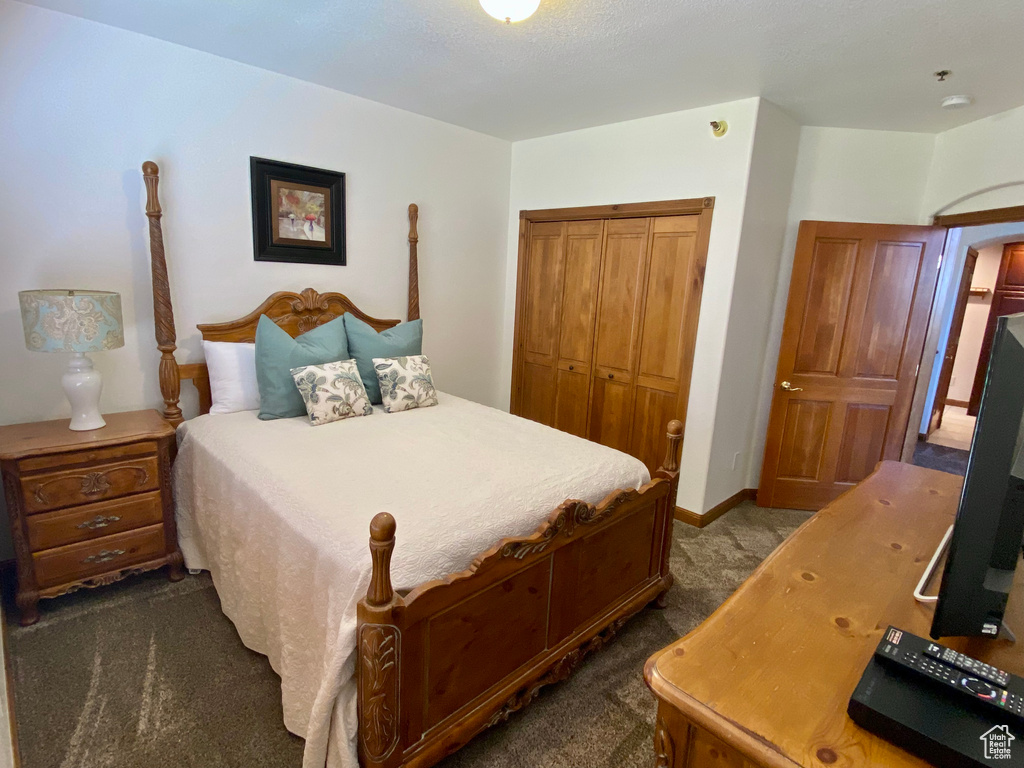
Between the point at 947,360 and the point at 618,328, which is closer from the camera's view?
the point at 618,328

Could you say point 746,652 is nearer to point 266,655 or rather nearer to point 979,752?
point 979,752

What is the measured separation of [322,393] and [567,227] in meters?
2.15

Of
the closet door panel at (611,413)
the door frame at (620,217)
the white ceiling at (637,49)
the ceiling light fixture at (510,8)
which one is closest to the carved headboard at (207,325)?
the white ceiling at (637,49)

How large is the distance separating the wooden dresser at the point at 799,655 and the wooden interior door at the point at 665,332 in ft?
6.16

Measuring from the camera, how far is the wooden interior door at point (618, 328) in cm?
336

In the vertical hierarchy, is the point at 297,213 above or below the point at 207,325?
above

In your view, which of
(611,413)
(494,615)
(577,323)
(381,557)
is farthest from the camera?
(577,323)

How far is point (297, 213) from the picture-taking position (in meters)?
2.97

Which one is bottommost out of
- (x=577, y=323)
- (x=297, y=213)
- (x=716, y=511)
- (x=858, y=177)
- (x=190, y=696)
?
(x=190, y=696)

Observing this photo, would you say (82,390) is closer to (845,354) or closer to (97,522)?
(97,522)

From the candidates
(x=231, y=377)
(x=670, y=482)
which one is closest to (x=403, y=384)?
(x=231, y=377)

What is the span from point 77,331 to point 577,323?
2799 millimetres

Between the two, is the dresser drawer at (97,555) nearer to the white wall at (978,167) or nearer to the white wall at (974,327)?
the white wall at (978,167)

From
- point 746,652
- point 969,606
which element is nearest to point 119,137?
point 746,652
